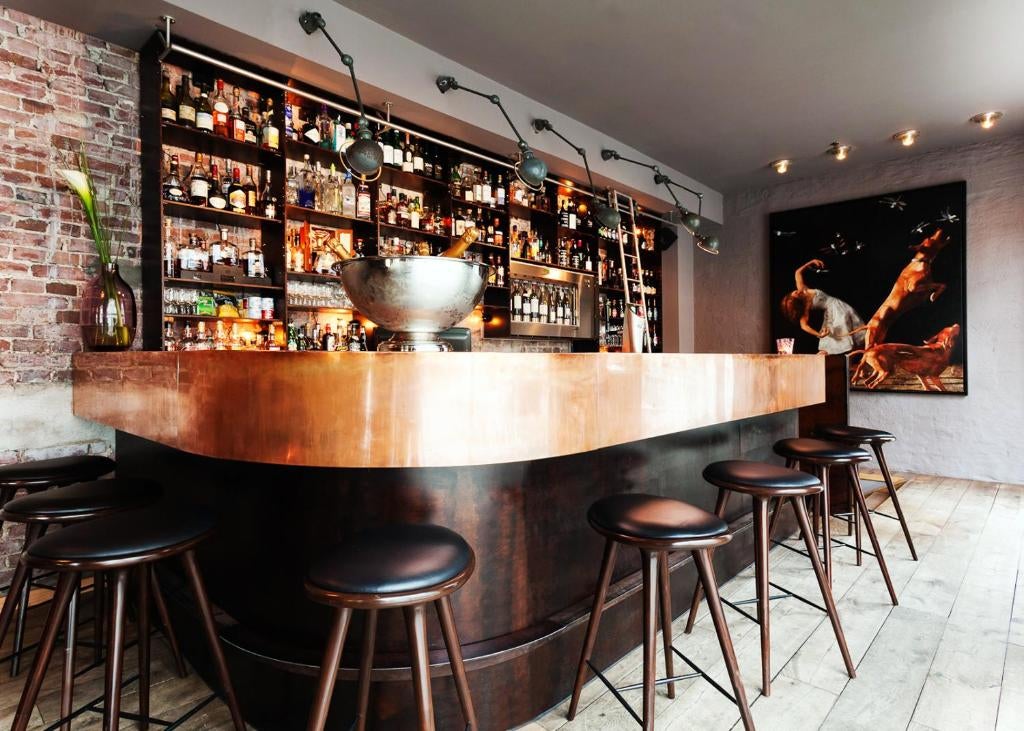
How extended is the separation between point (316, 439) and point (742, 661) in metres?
1.63

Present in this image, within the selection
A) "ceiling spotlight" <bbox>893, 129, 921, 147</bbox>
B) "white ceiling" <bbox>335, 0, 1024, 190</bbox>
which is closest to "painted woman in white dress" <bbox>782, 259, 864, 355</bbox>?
"ceiling spotlight" <bbox>893, 129, 921, 147</bbox>

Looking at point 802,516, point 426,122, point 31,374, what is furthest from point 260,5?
point 802,516

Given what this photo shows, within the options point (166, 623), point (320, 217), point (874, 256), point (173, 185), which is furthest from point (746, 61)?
point (166, 623)

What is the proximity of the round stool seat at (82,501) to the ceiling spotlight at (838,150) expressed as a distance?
542cm

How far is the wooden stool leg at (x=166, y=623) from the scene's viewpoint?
159 centimetres

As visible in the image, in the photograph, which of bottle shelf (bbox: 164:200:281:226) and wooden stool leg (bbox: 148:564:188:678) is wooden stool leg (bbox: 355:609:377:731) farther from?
bottle shelf (bbox: 164:200:281:226)

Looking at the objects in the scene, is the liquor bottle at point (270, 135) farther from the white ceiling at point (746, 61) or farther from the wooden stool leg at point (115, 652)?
the wooden stool leg at point (115, 652)

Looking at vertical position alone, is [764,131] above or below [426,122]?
above

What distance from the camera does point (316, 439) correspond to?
112 cm

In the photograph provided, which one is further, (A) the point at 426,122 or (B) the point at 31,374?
(A) the point at 426,122

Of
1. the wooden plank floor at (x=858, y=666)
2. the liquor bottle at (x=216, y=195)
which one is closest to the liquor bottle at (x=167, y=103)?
the liquor bottle at (x=216, y=195)

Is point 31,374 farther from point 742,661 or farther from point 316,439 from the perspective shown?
point 742,661

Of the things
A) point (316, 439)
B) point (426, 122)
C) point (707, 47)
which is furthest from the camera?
point (426, 122)

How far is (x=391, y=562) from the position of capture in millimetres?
1040
